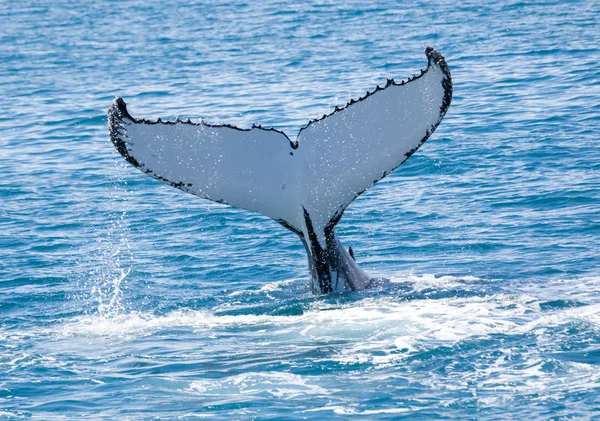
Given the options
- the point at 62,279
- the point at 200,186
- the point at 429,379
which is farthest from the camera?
the point at 62,279

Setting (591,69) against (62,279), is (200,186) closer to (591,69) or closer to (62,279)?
(62,279)

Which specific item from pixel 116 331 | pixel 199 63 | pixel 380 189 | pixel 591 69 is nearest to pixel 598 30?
pixel 591 69

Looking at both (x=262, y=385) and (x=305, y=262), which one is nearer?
(x=262, y=385)

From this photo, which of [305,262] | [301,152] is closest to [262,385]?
[301,152]

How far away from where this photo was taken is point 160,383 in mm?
10266

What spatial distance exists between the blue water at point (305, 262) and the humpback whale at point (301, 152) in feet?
4.16

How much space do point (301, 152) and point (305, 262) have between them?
4106mm

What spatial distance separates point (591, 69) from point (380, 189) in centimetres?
903

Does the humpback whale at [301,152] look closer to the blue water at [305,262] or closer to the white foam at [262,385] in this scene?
the blue water at [305,262]

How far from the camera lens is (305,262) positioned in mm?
14695

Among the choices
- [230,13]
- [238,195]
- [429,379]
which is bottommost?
[429,379]

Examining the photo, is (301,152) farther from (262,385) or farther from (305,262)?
(305,262)

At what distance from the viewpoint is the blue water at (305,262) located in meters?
9.84

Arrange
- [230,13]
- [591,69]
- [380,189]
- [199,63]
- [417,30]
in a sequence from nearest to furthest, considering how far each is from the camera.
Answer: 1. [380,189]
2. [591,69]
3. [199,63]
4. [417,30]
5. [230,13]
